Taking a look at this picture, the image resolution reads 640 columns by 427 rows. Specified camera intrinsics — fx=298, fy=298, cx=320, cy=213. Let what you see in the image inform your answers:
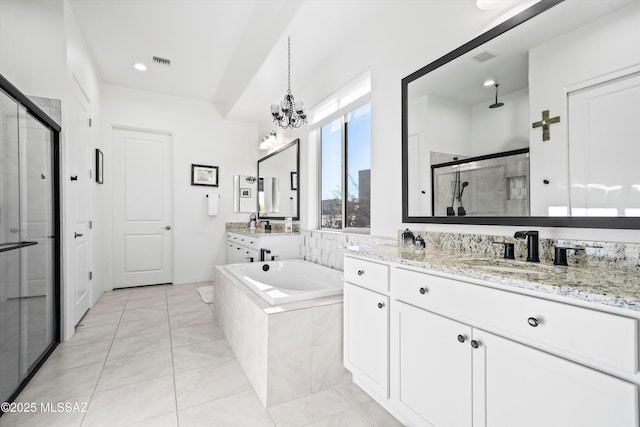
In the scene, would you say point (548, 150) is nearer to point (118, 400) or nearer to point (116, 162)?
point (118, 400)

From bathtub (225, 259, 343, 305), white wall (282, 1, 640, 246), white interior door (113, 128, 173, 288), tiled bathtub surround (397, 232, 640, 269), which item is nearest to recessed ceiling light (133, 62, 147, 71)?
white interior door (113, 128, 173, 288)

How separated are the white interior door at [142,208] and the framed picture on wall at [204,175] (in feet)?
1.17

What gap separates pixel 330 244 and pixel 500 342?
82.6 inches

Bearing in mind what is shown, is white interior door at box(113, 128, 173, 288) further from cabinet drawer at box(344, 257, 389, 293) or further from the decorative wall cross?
the decorative wall cross

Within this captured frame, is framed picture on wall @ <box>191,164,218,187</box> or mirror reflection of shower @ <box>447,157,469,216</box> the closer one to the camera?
mirror reflection of shower @ <box>447,157,469,216</box>

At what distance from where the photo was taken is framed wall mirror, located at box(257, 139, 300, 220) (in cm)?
379

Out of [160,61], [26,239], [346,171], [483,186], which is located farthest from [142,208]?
[483,186]

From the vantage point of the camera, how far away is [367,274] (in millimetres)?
1590

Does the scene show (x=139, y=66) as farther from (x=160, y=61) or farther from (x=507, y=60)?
(x=507, y=60)

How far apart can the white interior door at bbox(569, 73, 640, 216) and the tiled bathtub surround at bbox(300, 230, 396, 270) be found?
3.99ft

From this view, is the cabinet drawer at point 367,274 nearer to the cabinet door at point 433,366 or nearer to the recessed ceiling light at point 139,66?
the cabinet door at point 433,366

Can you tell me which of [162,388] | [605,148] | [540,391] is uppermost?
[605,148]

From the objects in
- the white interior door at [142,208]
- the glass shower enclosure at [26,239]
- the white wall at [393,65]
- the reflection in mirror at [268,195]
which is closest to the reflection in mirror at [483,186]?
the white wall at [393,65]

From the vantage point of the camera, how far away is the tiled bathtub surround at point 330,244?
2520mm
